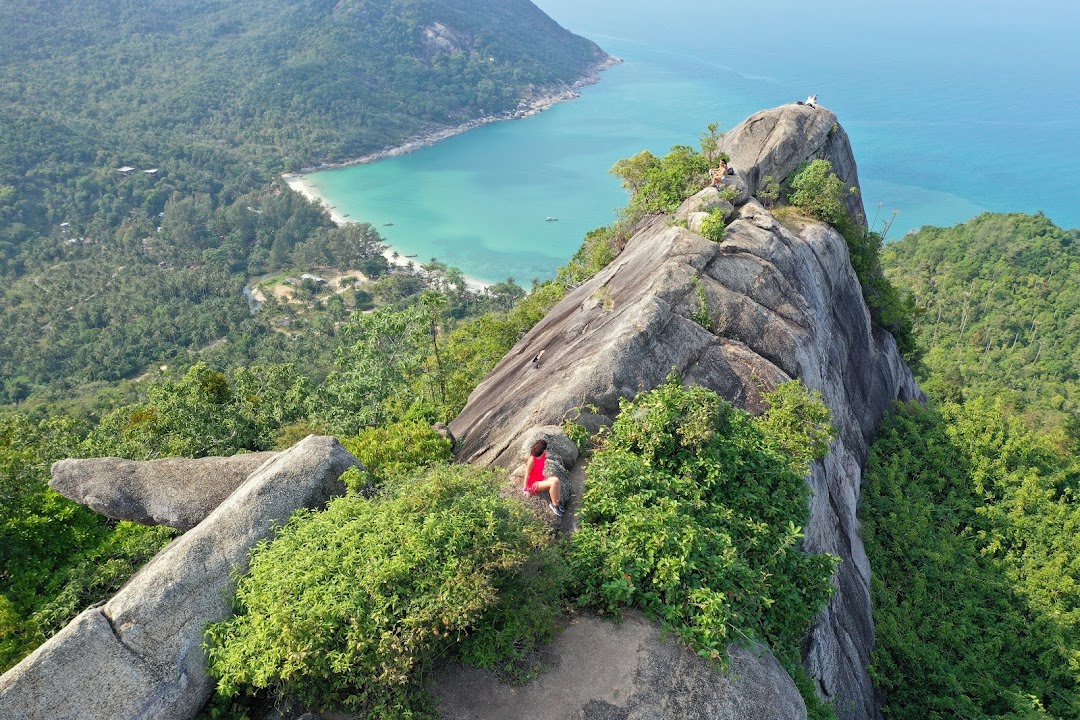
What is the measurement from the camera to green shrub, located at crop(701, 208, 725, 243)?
1558 centimetres

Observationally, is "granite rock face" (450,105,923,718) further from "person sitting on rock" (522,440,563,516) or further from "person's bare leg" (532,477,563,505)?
"person's bare leg" (532,477,563,505)

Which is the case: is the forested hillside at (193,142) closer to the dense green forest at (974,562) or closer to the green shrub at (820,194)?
the green shrub at (820,194)

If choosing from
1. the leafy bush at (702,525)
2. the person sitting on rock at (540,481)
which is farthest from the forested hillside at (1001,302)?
the person sitting on rock at (540,481)

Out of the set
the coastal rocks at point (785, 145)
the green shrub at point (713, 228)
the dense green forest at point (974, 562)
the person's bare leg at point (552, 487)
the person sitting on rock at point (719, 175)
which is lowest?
the dense green forest at point (974, 562)

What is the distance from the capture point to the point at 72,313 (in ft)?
247

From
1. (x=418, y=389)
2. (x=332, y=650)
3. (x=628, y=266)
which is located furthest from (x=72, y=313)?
(x=332, y=650)

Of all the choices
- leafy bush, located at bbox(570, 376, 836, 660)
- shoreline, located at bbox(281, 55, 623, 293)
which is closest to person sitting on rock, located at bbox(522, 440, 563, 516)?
leafy bush, located at bbox(570, 376, 836, 660)

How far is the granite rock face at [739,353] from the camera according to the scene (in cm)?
1140

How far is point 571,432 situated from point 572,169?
11672 cm

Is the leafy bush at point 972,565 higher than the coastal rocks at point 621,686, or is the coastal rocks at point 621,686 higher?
the coastal rocks at point 621,686

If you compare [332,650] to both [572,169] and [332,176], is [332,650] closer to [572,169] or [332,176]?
[572,169]

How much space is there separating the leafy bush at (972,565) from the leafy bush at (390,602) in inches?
390

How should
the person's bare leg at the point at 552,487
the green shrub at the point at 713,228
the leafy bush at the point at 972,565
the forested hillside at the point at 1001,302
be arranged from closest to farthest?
the person's bare leg at the point at 552,487 < the leafy bush at the point at 972,565 < the green shrub at the point at 713,228 < the forested hillside at the point at 1001,302

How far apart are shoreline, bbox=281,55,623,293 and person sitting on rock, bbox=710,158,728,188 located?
62.7 m
